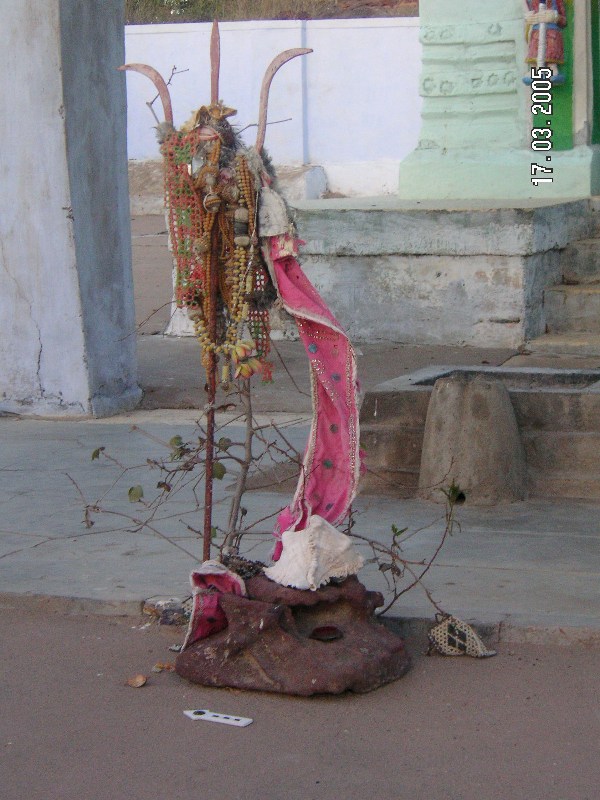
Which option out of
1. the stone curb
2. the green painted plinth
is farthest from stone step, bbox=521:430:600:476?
the green painted plinth

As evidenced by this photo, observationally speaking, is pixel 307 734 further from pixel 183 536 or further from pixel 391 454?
pixel 391 454

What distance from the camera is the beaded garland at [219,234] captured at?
364 cm

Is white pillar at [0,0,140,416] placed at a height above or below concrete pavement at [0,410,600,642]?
above

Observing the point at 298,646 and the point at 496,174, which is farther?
the point at 496,174

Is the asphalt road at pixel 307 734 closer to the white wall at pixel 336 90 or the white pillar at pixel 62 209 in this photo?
the white pillar at pixel 62 209

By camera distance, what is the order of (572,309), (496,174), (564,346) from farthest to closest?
(496,174), (572,309), (564,346)

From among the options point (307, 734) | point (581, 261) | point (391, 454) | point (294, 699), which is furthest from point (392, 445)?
point (581, 261)

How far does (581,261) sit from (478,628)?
19.8 feet

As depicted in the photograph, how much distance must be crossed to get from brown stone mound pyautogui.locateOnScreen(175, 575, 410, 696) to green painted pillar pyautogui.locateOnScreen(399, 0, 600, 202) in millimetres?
6861

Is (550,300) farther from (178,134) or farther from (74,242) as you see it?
(178,134)

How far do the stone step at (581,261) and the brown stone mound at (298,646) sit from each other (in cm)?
620

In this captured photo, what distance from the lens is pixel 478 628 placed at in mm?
3855

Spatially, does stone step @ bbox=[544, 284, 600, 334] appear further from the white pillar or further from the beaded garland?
the beaded garland

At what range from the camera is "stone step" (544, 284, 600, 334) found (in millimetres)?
8977
